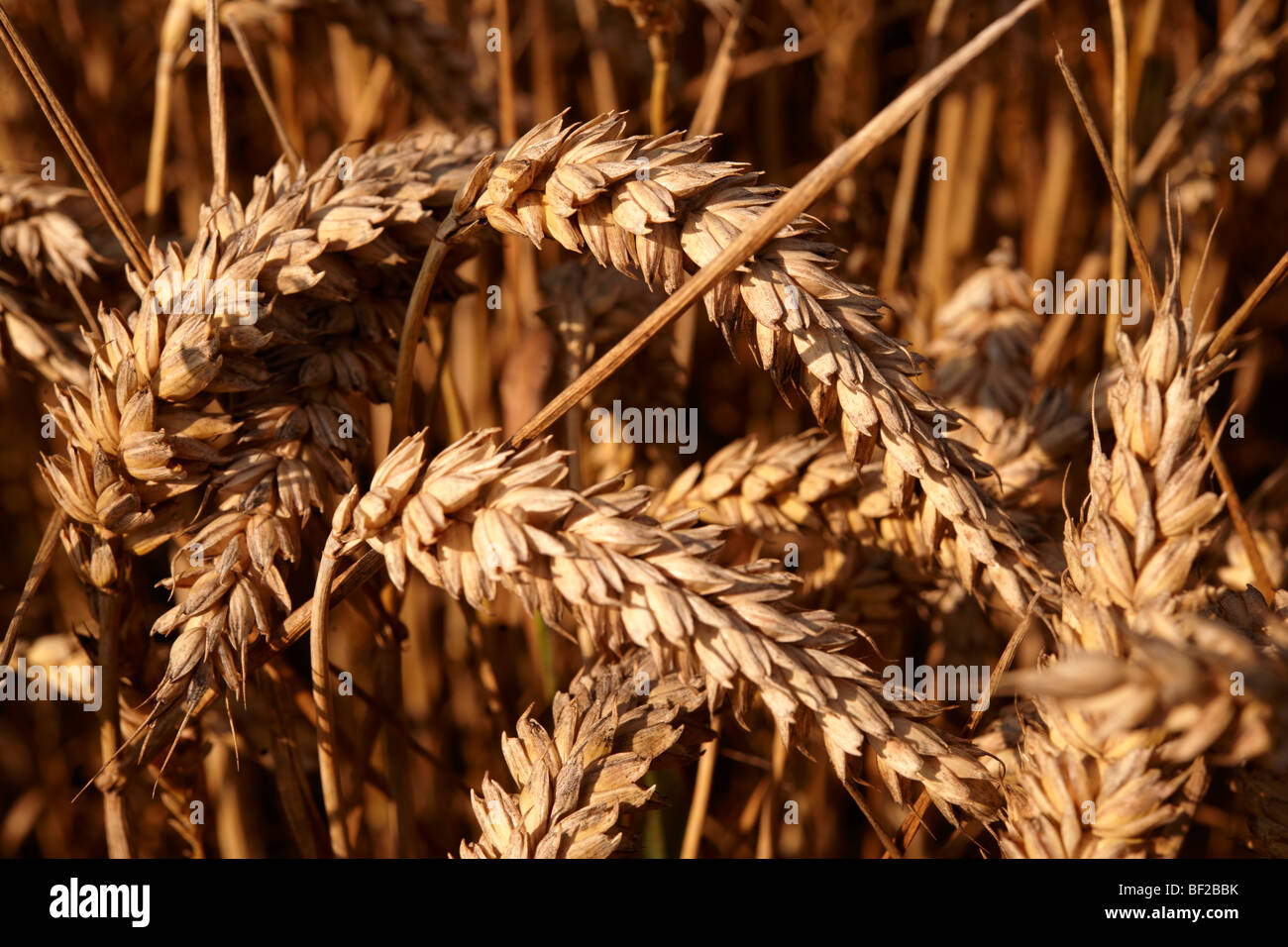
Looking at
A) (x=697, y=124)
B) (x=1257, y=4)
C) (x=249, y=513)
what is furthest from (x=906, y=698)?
(x=1257, y=4)

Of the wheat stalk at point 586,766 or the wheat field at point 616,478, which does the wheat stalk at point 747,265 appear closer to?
the wheat field at point 616,478

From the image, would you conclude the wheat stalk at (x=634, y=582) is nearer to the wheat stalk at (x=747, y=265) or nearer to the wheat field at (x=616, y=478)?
the wheat field at (x=616, y=478)

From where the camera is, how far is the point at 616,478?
65cm

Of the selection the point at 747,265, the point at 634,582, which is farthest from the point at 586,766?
the point at 747,265

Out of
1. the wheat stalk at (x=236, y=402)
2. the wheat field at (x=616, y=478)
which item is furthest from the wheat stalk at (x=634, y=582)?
the wheat stalk at (x=236, y=402)

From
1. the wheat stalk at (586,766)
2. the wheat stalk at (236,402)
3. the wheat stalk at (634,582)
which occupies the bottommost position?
the wheat stalk at (586,766)

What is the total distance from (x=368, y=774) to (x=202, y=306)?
62 cm

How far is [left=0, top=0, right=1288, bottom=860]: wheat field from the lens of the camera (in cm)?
63

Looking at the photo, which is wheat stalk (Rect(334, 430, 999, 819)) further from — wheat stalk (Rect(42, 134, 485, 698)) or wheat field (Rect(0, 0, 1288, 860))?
wheat stalk (Rect(42, 134, 485, 698))

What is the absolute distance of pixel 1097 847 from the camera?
62 centimetres

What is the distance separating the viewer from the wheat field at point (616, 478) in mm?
626

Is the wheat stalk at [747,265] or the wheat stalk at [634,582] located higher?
the wheat stalk at [747,265]

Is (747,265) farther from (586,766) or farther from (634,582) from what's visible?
(586,766)
